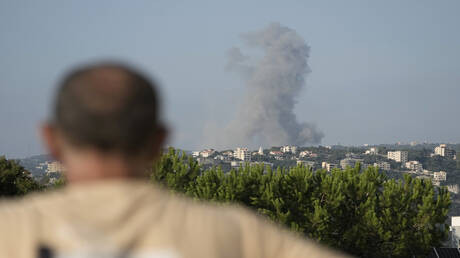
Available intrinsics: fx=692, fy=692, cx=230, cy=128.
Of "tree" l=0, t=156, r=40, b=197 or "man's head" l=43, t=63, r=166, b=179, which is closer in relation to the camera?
"man's head" l=43, t=63, r=166, b=179

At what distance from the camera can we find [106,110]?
4.28 ft

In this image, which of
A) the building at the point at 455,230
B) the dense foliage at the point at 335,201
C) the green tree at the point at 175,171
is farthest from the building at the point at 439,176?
the green tree at the point at 175,171

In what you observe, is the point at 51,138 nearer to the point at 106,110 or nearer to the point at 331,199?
the point at 106,110

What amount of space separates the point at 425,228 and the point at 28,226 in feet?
151

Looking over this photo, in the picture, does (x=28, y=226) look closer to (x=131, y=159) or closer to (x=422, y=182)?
(x=131, y=159)

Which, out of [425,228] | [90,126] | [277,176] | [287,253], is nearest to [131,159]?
[90,126]

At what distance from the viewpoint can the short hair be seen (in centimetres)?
130

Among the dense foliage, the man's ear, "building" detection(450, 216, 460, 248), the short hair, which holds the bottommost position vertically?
"building" detection(450, 216, 460, 248)

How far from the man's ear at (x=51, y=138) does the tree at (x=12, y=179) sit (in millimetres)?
45311

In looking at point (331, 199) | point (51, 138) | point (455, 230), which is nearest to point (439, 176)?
point (455, 230)

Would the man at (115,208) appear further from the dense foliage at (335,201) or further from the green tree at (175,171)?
the green tree at (175,171)

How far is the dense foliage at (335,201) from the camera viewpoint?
42531mm

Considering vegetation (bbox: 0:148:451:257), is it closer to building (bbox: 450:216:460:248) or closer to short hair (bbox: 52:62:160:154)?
building (bbox: 450:216:460:248)

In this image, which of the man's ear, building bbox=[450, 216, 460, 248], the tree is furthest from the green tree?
the man's ear
